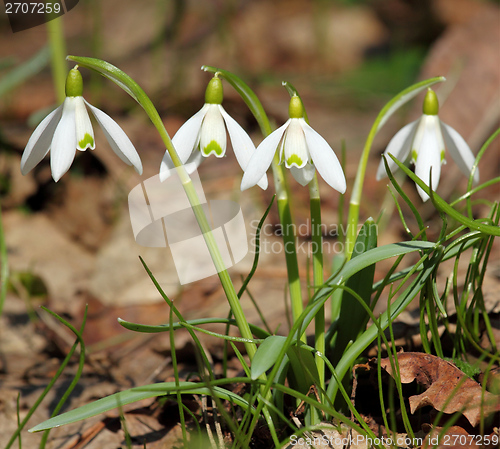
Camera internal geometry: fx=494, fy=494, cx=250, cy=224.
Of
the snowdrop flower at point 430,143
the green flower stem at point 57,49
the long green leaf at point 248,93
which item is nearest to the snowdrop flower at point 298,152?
the long green leaf at point 248,93

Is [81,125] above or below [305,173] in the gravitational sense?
above

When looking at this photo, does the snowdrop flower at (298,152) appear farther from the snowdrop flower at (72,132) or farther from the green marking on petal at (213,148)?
the snowdrop flower at (72,132)

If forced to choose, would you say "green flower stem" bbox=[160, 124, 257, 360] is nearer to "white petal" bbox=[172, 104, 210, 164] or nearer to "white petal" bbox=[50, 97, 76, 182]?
"white petal" bbox=[172, 104, 210, 164]

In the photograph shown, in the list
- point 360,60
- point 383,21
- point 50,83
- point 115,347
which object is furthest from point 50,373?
point 383,21

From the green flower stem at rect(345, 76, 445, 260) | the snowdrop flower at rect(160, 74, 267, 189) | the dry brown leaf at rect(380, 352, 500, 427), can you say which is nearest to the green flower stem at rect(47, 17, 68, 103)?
the snowdrop flower at rect(160, 74, 267, 189)

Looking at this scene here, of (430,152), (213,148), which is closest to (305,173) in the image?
(213,148)

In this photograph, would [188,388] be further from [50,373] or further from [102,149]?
[102,149]

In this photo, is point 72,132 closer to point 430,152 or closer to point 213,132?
point 213,132
